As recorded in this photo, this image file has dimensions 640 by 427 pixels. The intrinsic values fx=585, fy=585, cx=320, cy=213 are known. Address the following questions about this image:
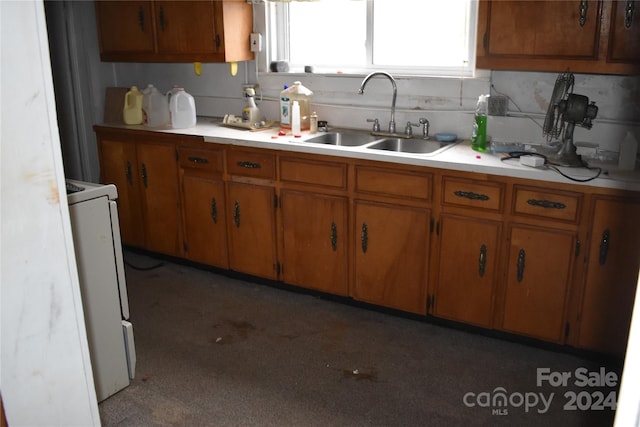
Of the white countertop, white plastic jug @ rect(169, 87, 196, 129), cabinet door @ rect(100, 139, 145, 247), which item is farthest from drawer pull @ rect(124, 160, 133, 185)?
white plastic jug @ rect(169, 87, 196, 129)

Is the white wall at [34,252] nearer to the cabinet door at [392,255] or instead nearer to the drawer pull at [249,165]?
the cabinet door at [392,255]

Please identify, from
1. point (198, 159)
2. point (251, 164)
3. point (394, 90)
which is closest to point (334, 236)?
point (251, 164)

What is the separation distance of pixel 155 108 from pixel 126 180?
0.51 metres

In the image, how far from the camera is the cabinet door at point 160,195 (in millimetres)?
3590

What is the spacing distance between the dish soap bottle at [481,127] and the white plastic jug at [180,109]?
5.78ft

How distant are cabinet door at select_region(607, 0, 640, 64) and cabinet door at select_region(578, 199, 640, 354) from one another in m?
0.61

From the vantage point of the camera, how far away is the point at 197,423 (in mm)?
2262

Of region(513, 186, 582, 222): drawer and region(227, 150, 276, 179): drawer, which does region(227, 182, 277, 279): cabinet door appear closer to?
region(227, 150, 276, 179): drawer

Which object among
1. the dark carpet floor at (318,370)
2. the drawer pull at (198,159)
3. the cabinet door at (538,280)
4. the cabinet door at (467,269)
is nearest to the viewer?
the dark carpet floor at (318,370)

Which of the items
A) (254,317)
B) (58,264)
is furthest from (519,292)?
(58,264)

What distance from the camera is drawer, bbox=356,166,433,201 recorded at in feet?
9.09

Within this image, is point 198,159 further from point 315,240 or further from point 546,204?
point 546,204

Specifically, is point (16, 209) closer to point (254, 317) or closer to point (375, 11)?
point (254, 317)

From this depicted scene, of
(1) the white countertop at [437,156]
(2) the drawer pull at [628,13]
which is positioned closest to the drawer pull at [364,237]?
(1) the white countertop at [437,156]
